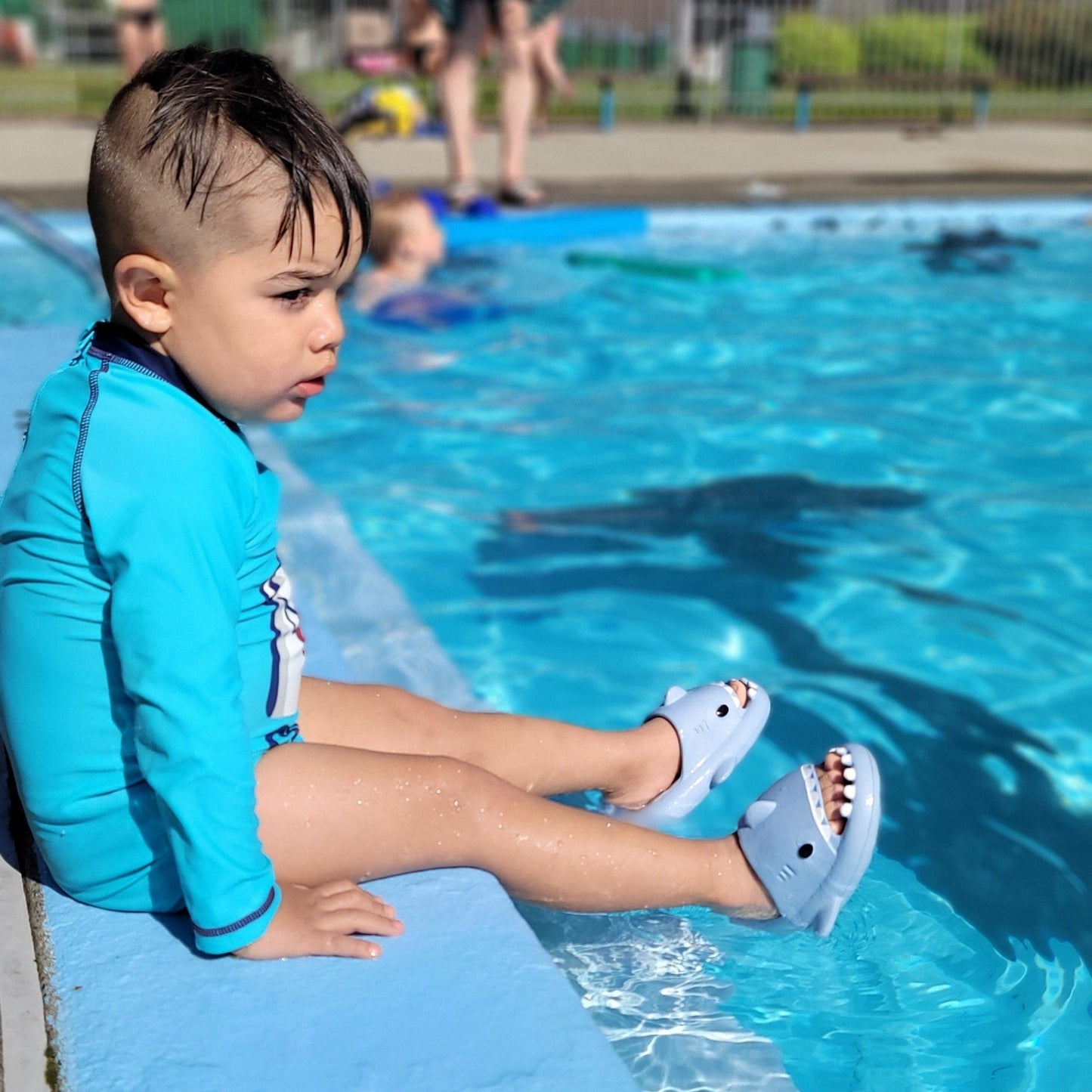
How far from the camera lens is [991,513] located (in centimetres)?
432

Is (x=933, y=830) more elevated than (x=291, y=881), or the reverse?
(x=291, y=881)

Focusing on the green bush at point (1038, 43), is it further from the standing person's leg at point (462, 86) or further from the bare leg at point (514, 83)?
the standing person's leg at point (462, 86)

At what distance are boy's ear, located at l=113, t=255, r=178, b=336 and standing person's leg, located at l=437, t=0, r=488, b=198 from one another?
6.75m

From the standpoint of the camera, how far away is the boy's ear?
1.68m

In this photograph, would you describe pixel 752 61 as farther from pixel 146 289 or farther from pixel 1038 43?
pixel 146 289

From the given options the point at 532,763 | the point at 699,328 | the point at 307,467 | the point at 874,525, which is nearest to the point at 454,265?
the point at 699,328

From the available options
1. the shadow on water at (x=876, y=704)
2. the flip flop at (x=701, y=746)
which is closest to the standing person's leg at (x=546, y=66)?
the shadow on water at (x=876, y=704)

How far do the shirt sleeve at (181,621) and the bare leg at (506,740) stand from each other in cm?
48

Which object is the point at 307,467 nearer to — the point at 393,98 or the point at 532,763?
the point at 532,763

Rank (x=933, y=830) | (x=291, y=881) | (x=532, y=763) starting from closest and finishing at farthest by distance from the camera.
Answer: (x=291, y=881), (x=532, y=763), (x=933, y=830)

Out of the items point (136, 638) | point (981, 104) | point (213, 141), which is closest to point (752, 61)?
point (981, 104)

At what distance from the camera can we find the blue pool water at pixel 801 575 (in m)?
2.15

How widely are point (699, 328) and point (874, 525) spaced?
8.43 feet

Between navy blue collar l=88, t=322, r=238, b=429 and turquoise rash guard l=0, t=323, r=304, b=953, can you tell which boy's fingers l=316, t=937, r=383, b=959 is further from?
navy blue collar l=88, t=322, r=238, b=429
